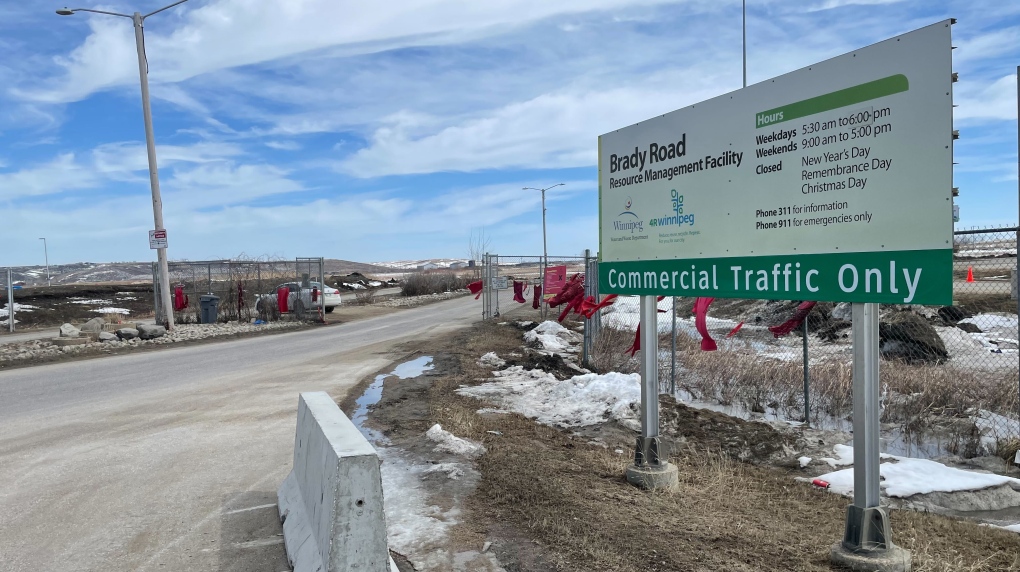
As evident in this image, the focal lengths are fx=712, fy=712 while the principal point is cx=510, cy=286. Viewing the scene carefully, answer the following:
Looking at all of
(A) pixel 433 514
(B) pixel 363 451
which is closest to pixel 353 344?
(A) pixel 433 514

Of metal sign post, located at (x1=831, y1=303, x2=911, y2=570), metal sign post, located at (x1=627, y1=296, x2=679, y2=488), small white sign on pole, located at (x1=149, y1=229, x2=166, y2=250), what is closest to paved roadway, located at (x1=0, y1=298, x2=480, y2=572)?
metal sign post, located at (x1=627, y1=296, x2=679, y2=488)

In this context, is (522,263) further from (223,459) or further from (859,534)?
(859,534)

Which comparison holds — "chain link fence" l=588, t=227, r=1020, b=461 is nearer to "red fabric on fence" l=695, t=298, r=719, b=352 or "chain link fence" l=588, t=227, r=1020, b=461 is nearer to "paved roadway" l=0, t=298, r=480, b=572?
"red fabric on fence" l=695, t=298, r=719, b=352

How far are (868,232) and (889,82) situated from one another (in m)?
0.88

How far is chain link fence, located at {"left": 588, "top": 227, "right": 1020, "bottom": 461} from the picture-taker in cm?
849

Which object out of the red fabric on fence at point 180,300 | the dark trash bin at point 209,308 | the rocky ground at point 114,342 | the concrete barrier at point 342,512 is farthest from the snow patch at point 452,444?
the red fabric on fence at point 180,300

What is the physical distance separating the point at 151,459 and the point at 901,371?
404 inches

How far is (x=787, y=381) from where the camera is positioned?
10781 millimetres

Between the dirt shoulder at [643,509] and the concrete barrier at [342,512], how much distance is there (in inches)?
31.1

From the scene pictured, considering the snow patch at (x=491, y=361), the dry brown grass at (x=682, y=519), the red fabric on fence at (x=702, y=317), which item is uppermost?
the red fabric on fence at (x=702, y=317)

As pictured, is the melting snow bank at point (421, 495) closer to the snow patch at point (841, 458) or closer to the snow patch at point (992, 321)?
the snow patch at point (841, 458)

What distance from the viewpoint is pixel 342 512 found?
3.68m

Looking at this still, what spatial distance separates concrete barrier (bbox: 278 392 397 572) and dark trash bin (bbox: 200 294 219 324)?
22.4 m

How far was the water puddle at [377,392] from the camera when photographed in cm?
801
